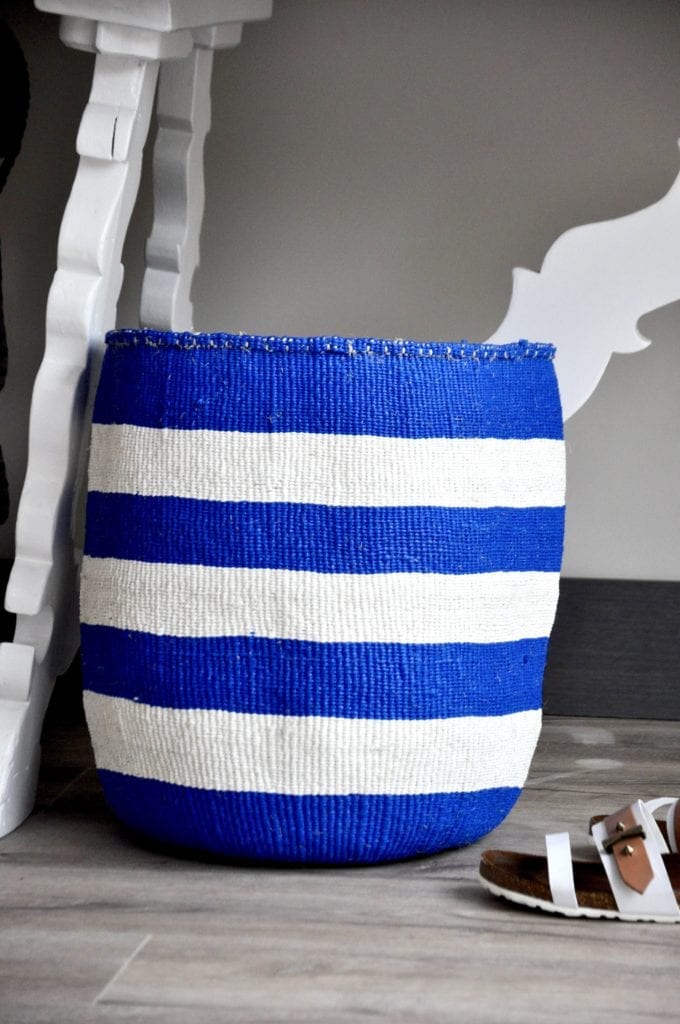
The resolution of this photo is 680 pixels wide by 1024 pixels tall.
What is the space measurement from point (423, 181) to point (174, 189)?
12.1 inches

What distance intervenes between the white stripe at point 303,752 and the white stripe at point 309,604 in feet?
0.20

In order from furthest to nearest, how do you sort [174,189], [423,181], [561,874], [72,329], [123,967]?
[423,181], [174,189], [72,329], [561,874], [123,967]

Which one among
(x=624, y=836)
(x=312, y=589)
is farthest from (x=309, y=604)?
(x=624, y=836)

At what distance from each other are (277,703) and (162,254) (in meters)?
0.59

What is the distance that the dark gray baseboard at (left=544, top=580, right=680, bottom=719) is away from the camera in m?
1.47

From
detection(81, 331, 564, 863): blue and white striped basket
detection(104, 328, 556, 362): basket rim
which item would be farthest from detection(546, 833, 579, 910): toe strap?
detection(104, 328, 556, 362): basket rim

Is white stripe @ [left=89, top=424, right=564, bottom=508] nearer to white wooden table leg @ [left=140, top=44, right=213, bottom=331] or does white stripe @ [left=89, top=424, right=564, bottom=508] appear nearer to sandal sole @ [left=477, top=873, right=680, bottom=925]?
sandal sole @ [left=477, top=873, right=680, bottom=925]

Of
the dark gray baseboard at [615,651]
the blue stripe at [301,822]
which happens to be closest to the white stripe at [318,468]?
the blue stripe at [301,822]

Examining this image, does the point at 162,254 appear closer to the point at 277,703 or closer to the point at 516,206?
the point at 516,206

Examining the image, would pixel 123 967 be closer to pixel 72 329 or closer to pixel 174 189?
pixel 72 329

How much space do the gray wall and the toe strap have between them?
0.66m

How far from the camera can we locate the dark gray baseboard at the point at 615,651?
1.47 m

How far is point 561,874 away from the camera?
85 centimetres

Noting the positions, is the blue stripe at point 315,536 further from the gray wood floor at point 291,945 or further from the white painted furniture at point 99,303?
the gray wood floor at point 291,945
